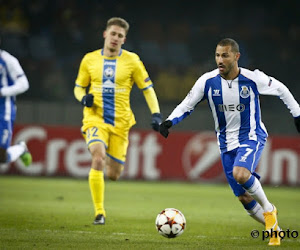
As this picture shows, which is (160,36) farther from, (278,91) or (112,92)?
(278,91)

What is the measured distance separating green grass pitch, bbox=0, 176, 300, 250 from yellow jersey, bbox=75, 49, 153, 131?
127 cm

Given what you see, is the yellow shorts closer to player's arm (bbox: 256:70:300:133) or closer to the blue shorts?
the blue shorts

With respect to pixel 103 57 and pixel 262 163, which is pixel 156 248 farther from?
pixel 262 163

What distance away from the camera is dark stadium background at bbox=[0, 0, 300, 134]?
603 inches

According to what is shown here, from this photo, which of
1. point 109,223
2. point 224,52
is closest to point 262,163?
point 109,223

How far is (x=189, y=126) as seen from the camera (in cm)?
1545

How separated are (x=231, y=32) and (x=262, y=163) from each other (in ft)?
14.6

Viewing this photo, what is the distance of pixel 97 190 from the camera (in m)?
7.60

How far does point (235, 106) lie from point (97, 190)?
1.98m

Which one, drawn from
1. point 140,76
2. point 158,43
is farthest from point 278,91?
point 158,43

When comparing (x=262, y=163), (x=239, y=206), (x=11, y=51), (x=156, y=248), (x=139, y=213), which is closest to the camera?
(x=156, y=248)

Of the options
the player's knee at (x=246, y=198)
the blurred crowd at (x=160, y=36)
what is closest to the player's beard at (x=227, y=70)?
the player's knee at (x=246, y=198)

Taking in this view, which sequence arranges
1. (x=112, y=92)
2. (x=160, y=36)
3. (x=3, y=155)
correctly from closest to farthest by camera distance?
(x=112, y=92) < (x=3, y=155) < (x=160, y=36)

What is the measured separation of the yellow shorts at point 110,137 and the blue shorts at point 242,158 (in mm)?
1776
